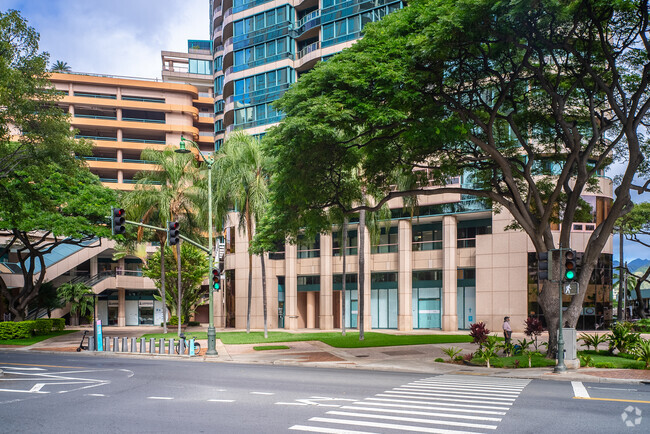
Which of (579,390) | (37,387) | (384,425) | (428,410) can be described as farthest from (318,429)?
(37,387)

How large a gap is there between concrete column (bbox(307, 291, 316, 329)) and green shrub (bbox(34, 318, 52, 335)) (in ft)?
70.3

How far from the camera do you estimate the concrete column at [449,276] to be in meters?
45.2

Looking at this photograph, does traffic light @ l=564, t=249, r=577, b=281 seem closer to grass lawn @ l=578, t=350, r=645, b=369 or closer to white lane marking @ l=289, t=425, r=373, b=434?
grass lawn @ l=578, t=350, r=645, b=369

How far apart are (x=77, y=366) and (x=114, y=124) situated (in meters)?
62.9

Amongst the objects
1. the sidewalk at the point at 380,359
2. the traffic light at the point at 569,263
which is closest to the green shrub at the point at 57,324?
the sidewalk at the point at 380,359

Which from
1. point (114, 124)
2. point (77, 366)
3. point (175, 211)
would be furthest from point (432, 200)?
point (114, 124)

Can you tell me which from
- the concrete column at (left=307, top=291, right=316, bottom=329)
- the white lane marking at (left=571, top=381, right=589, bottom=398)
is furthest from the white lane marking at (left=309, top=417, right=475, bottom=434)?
the concrete column at (left=307, top=291, right=316, bottom=329)

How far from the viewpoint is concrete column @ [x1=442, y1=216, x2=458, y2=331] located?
45219mm

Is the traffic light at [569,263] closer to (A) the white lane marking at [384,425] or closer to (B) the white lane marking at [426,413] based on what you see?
(B) the white lane marking at [426,413]

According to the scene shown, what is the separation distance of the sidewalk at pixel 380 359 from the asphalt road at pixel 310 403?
1.70 m

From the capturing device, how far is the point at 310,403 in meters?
13.3

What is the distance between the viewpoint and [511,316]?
42.1m

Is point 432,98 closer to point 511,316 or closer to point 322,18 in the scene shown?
point 511,316

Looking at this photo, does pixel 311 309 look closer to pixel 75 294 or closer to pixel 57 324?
pixel 57 324
